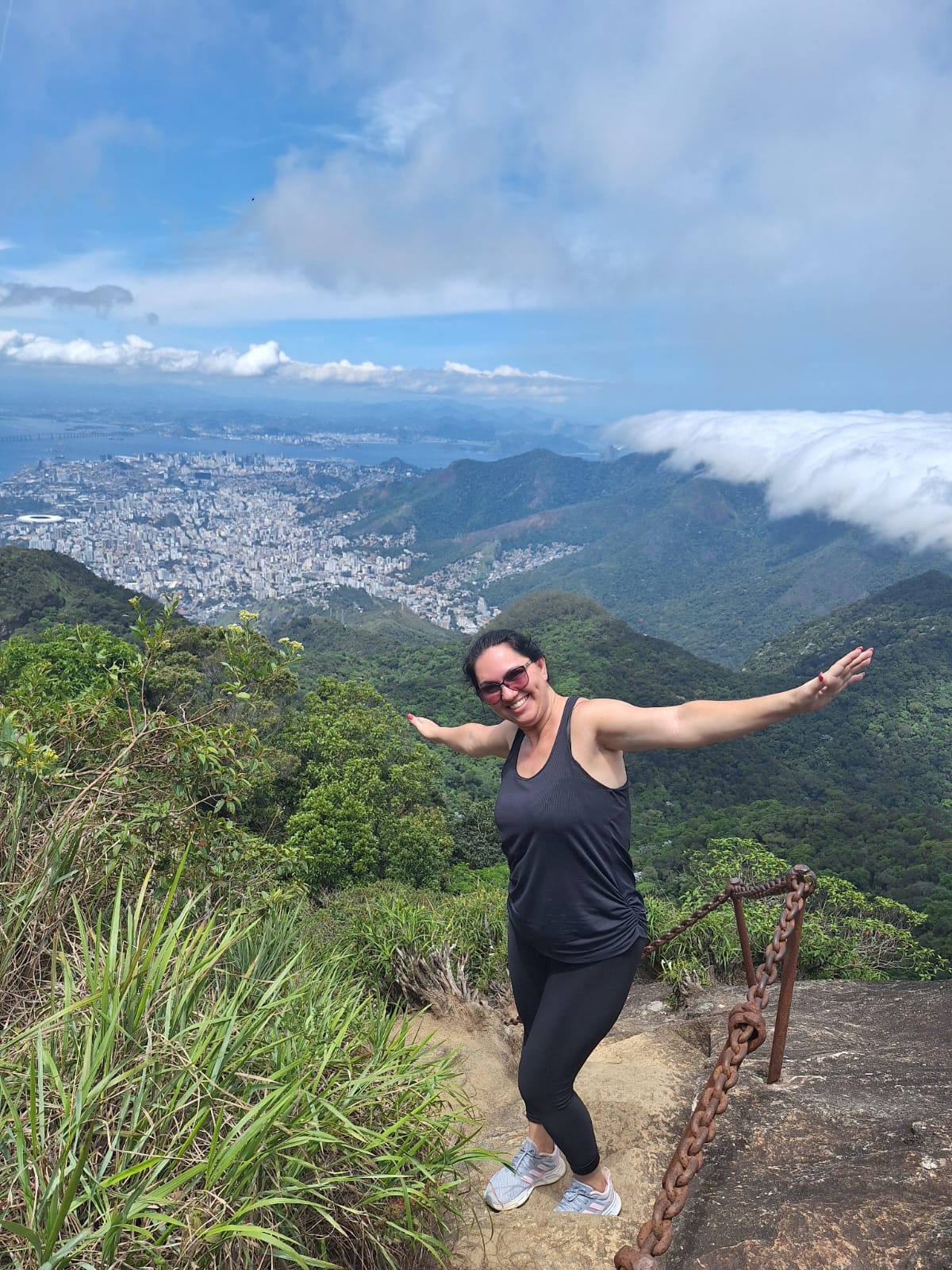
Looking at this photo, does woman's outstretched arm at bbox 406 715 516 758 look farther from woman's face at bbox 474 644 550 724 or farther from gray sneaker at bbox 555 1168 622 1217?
gray sneaker at bbox 555 1168 622 1217

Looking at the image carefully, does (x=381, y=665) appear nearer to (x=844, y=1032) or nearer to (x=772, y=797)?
(x=772, y=797)

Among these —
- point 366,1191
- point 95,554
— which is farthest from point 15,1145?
point 95,554

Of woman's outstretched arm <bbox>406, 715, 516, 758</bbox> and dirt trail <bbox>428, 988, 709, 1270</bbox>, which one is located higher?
woman's outstretched arm <bbox>406, 715, 516, 758</bbox>

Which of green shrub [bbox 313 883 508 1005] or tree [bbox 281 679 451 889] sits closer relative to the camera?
green shrub [bbox 313 883 508 1005]

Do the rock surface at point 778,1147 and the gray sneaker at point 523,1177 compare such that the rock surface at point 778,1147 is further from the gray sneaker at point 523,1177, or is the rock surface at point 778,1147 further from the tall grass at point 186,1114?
the tall grass at point 186,1114

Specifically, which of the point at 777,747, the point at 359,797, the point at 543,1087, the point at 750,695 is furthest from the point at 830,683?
the point at 750,695

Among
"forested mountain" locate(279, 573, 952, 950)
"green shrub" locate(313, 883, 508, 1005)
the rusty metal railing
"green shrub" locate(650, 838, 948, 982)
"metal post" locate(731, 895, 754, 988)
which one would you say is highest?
the rusty metal railing

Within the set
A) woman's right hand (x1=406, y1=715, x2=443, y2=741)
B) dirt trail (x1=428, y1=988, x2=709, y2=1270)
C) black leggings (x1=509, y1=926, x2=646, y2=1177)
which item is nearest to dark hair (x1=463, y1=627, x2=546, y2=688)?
woman's right hand (x1=406, y1=715, x2=443, y2=741)
